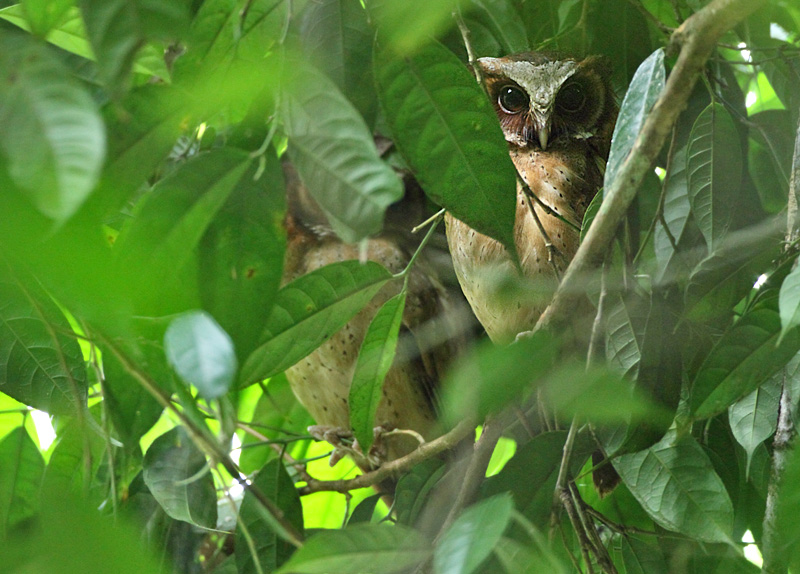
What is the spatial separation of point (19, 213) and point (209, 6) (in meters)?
0.30

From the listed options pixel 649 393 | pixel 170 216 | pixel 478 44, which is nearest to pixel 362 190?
pixel 170 216

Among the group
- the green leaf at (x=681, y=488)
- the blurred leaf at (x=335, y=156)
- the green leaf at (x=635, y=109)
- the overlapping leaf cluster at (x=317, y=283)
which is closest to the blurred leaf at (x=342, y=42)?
the overlapping leaf cluster at (x=317, y=283)

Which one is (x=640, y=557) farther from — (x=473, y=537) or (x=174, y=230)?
(x=174, y=230)

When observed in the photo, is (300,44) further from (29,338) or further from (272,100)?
(29,338)

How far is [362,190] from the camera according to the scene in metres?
0.49

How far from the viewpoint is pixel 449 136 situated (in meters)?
0.62

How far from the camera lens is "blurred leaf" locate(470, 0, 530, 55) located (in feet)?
3.24

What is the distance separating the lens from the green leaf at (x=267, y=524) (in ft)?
2.69

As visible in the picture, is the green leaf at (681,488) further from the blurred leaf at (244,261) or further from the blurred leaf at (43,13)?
the blurred leaf at (43,13)

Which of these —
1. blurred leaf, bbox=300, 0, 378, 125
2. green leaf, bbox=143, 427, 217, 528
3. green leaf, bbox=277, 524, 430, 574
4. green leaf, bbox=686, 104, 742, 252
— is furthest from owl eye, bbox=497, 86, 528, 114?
green leaf, bbox=277, 524, 430, 574

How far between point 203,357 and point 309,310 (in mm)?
264

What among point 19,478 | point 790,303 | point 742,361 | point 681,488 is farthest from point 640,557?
point 19,478

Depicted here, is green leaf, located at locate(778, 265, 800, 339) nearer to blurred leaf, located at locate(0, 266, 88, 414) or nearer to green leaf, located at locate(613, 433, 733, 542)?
green leaf, located at locate(613, 433, 733, 542)

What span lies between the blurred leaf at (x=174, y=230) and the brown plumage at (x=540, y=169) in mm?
600
